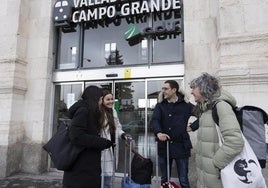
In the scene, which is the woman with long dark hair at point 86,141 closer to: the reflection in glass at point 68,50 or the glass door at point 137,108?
the glass door at point 137,108

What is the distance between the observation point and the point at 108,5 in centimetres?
694

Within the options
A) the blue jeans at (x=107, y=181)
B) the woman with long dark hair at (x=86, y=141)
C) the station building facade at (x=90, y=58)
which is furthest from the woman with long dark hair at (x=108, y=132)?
the station building facade at (x=90, y=58)

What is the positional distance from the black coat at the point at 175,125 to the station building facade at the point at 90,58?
2024 mm

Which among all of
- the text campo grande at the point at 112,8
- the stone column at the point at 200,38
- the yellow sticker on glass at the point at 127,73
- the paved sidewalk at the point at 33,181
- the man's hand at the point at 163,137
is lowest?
the paved sidewalk at the point at 33,181

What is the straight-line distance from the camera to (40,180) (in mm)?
6266

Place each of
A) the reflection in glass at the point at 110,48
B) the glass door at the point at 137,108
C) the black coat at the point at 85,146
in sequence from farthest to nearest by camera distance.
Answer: the reflection in glass at the point at 110,48
the glass door at the point at 137,108
the black coat at the point at 85,146

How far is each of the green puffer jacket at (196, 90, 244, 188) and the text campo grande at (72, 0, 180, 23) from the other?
4242mm

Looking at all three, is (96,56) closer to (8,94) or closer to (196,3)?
(8,94)

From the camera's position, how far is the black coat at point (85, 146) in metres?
2.63

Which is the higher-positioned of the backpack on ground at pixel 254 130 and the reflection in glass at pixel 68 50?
the reflection in glass at pixel 68 50

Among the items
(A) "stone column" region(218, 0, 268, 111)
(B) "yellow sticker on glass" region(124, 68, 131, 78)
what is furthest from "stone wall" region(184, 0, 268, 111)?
(B) "yellow sticker on glass" region(124, 68, 131, 78)

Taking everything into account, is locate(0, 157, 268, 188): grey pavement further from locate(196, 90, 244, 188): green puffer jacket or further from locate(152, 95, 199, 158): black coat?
locate(196, 90, 244, 188): green puffer jacket

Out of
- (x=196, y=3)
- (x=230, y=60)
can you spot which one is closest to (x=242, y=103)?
(x=230, y=60)

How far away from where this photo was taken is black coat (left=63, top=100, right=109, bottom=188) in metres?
2.63
